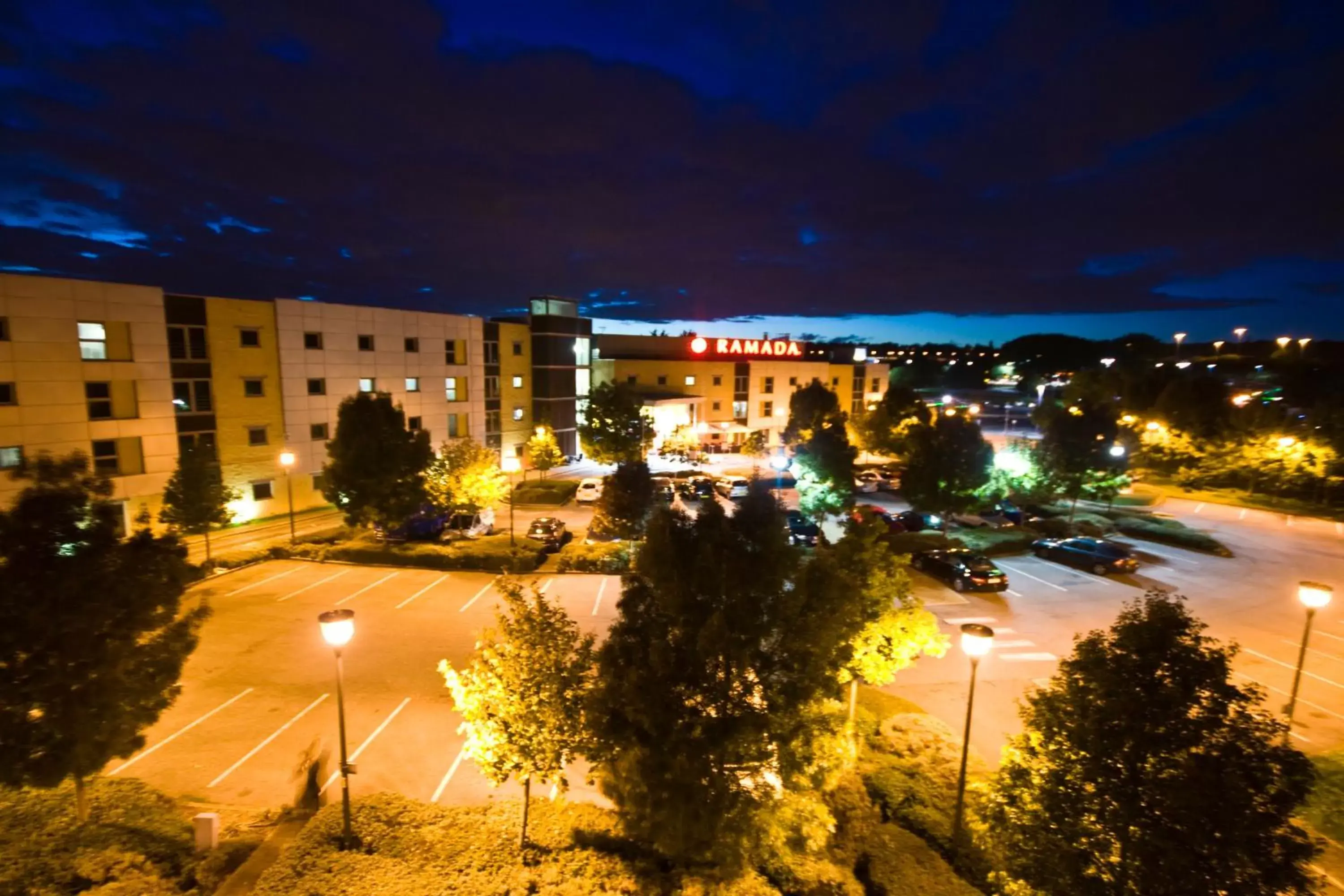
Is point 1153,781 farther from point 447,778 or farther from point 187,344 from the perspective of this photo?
point 187,344

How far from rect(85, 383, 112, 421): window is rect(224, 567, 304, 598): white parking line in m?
12.7

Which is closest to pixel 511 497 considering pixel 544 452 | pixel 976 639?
pixel 544 452

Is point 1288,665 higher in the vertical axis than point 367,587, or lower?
higher

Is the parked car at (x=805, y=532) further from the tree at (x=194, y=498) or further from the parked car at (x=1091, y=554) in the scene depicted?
the tree at (x=194, y=498)

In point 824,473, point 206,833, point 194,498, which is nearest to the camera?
point 206,833

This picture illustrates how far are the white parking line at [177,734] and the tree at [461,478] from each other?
13868 mm

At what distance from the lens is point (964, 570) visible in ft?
84.3

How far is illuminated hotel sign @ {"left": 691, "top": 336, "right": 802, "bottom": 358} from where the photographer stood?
69438 millimetres

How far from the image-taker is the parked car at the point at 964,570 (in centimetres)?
2527

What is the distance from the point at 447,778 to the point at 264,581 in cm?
1722

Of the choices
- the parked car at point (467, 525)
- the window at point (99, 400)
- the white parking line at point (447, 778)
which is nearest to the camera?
the white parking line at point (447, 778)

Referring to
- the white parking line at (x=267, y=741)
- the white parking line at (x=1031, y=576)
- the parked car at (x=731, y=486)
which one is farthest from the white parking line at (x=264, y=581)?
the white parking line at (x=1031, y=576)

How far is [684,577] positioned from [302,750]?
1187 cm

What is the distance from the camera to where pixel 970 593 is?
1000 inches
